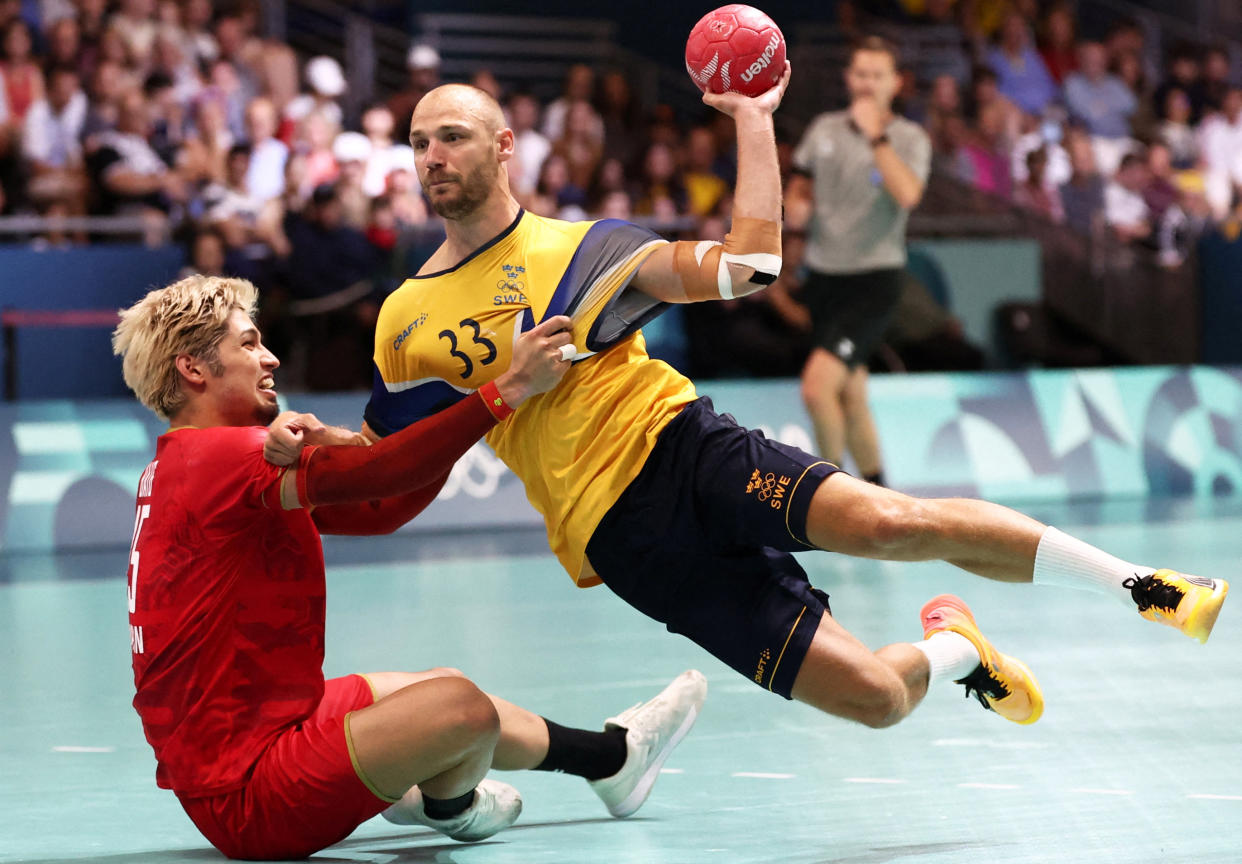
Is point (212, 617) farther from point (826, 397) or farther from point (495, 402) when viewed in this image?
point (826, 397)

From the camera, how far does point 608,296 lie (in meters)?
3.94

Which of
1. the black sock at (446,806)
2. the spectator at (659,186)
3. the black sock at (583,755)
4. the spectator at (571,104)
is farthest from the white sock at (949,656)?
the spectator at (571,104)

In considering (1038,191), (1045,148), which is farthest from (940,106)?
(1038,191)

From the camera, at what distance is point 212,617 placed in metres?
3.55

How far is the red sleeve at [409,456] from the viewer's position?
11.7 ft

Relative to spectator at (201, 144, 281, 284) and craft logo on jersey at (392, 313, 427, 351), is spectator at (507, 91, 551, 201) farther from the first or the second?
craft logo on jersey at (392, 313, 427, 351)

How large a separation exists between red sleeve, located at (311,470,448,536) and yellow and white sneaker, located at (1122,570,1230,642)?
1734 mm

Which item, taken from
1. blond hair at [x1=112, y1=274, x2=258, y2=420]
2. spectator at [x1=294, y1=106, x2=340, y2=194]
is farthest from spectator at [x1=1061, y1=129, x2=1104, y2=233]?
blond hair at [x1=112, y1=274, x2=258, y2=420]

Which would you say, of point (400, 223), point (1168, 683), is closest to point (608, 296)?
point (1168, 683)

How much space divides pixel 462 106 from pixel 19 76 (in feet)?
26.1

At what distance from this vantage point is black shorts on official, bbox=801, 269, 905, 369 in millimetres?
8531

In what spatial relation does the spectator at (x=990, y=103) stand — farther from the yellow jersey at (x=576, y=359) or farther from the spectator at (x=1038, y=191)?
the yellow jersey at (x=576, y=359)

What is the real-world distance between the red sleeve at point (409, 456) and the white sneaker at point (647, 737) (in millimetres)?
977

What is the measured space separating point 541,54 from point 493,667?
11.1 meters
